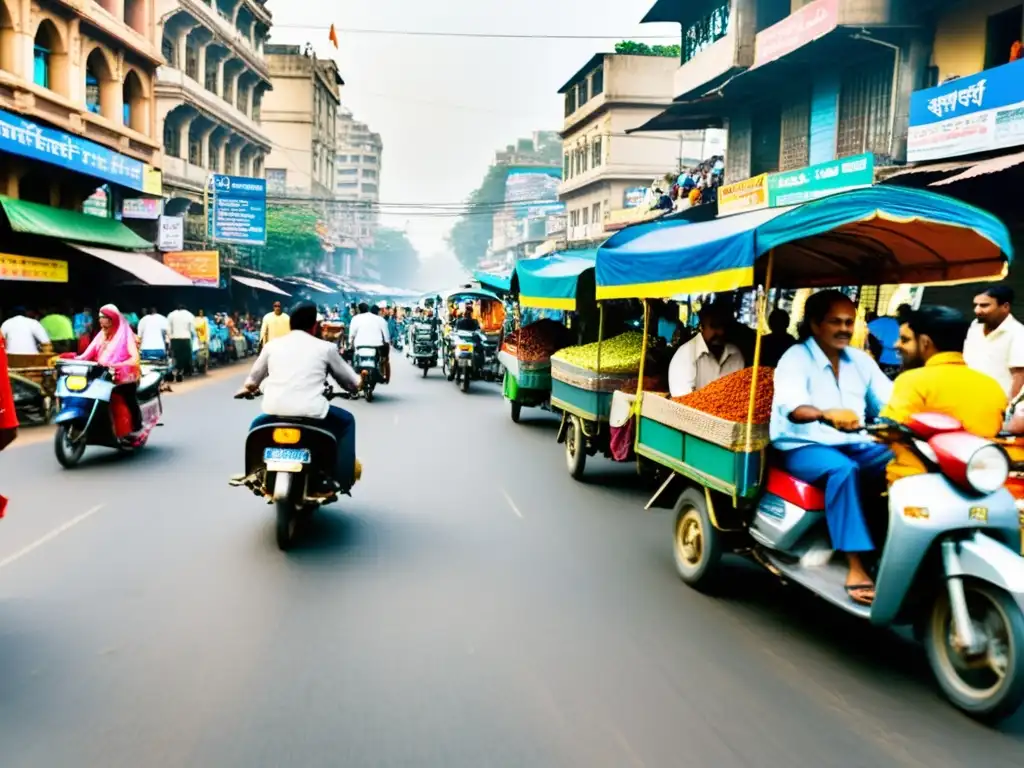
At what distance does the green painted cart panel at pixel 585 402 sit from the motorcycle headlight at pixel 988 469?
492cm

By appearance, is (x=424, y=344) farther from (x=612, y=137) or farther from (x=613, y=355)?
(x=612, y=137)

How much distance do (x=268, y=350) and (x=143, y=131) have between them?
2386cm

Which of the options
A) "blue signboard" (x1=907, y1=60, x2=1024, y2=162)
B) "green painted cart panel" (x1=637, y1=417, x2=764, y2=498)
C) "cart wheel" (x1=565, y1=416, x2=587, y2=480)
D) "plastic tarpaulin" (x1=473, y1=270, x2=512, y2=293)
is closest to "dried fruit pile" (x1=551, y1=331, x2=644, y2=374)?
"cart wheel" (x1=565, y1=416, x2=587, y2=480)

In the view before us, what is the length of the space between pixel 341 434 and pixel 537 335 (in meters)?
6.60

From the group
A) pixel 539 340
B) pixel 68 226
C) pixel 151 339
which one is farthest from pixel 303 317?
pixel 68 226

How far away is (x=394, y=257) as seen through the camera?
144 metres

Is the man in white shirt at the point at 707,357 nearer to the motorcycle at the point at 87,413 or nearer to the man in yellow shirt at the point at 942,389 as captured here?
the man in yellow shirt at the point at 942,389

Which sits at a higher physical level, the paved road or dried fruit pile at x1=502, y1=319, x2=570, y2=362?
dried fruit pile at x1=502, y1=319, x2=570, y2=362

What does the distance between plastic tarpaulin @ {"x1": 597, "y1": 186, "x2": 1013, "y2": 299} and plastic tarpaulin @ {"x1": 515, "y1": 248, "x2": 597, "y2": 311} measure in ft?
9.98

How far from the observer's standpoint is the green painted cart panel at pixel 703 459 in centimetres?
499

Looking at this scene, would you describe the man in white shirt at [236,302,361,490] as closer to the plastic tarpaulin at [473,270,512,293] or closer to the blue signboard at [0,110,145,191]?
the plastic tarpaulin at [473,270,512,293]

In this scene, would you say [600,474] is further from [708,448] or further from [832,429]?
[832,429]

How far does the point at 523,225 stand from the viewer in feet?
307

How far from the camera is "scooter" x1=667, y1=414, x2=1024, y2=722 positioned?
3.59 m
